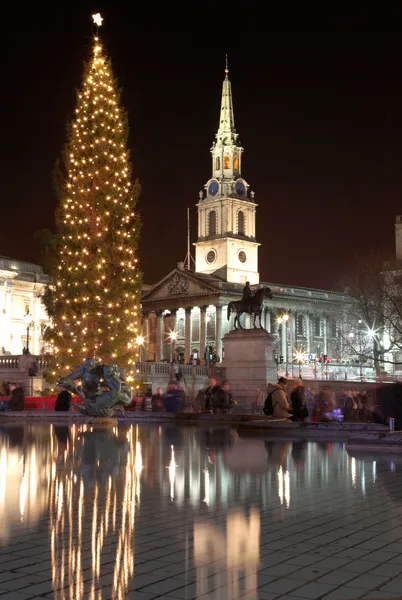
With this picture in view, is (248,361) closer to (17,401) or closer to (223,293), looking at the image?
(17,401)

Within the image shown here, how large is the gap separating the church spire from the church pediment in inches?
1023

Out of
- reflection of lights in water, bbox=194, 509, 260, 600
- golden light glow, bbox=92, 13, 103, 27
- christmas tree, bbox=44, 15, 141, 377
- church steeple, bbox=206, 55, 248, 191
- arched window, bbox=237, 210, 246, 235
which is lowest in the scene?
reflection of lights in water, bbox=194, 509, 260, 600

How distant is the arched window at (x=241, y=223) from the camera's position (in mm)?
124188

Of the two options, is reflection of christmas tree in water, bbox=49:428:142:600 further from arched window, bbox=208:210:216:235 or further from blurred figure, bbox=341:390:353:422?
arched window, bbox=208:210:216:235

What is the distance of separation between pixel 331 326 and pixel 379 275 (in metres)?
55.4

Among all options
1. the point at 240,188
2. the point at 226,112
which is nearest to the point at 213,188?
the point at 240,188

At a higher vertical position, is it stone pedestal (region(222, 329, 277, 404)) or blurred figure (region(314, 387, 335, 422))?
stone pedestal (region(222, 329, 277, 404))

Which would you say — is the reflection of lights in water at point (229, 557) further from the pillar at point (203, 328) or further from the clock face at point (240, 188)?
the clock face at point (240, 188)

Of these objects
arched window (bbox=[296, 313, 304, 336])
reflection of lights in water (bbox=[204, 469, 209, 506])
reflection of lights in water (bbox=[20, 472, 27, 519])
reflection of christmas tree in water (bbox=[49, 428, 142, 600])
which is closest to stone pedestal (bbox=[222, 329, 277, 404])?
reflection of christmas tree in water (bbox=[49, 428, 142, 600])

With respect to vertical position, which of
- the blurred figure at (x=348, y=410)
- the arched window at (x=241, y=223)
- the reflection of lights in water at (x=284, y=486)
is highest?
the arched window at (x=241, y=223)

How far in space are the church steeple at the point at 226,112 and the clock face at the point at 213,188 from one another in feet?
24.7

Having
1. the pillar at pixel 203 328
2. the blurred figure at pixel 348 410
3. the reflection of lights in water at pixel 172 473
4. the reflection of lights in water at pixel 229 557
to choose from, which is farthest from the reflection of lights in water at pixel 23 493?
the pillar at pixel 203 328

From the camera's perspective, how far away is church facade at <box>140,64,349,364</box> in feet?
358

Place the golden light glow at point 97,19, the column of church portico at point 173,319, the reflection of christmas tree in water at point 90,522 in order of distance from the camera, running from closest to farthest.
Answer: the reflection of christmas tree in water at point 90,522 → the golden light glow at point 97,19 → the column of church portico at point 173,319
